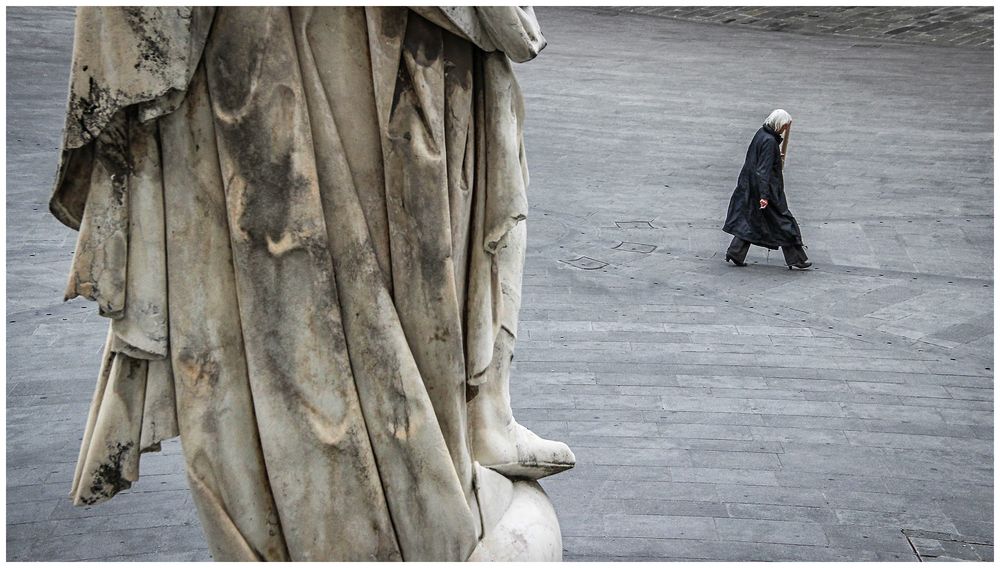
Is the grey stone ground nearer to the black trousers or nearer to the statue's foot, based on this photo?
the black trousers

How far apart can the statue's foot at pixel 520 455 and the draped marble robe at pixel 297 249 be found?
25 cm

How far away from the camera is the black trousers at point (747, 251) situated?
993 cm

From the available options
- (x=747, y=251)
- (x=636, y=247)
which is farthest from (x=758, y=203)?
(x=636, y=247)

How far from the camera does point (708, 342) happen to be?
7984mm

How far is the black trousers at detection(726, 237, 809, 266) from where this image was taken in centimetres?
993

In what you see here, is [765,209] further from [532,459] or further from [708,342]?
[532,459]

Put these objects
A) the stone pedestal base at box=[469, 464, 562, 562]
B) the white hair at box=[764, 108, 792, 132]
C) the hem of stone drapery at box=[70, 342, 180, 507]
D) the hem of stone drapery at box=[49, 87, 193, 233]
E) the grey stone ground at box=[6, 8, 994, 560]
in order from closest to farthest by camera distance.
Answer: the hem of stone drapery at box=[49, 87, 193, 233] < the hem of stone drapery at box=[70, 342, 180, 507] < the stone pedestal base at box=[469, 464, 562, 562] < the grey stone ground at box=[6, 8, 994, 560] < the white hair at box=[764, 108, 792, 132]

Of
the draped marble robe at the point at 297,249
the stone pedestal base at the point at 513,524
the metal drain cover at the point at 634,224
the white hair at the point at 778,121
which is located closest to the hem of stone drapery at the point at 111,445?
the draped marble robe at the point at 297,249

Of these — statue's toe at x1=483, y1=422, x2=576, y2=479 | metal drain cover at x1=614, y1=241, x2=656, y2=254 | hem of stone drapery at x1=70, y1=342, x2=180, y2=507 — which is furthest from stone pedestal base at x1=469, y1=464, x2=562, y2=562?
metal drain cover at x1=614, y1=241, x2=656, y2=254

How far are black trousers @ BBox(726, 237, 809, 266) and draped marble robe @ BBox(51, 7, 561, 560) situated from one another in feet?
24.1

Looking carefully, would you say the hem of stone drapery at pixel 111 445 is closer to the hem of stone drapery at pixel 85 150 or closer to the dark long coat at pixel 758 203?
the hem of stone drapery at pixel 85 150

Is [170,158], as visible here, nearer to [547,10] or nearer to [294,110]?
[294,110]

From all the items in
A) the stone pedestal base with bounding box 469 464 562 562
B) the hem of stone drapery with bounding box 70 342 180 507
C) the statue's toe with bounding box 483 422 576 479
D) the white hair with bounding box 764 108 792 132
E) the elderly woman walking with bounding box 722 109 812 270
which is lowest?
the elderly woman walking with bounding box 722 109 812 270

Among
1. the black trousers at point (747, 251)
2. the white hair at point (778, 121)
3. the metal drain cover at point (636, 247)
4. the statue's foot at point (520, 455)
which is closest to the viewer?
the statue's foot at point (520, 455)
